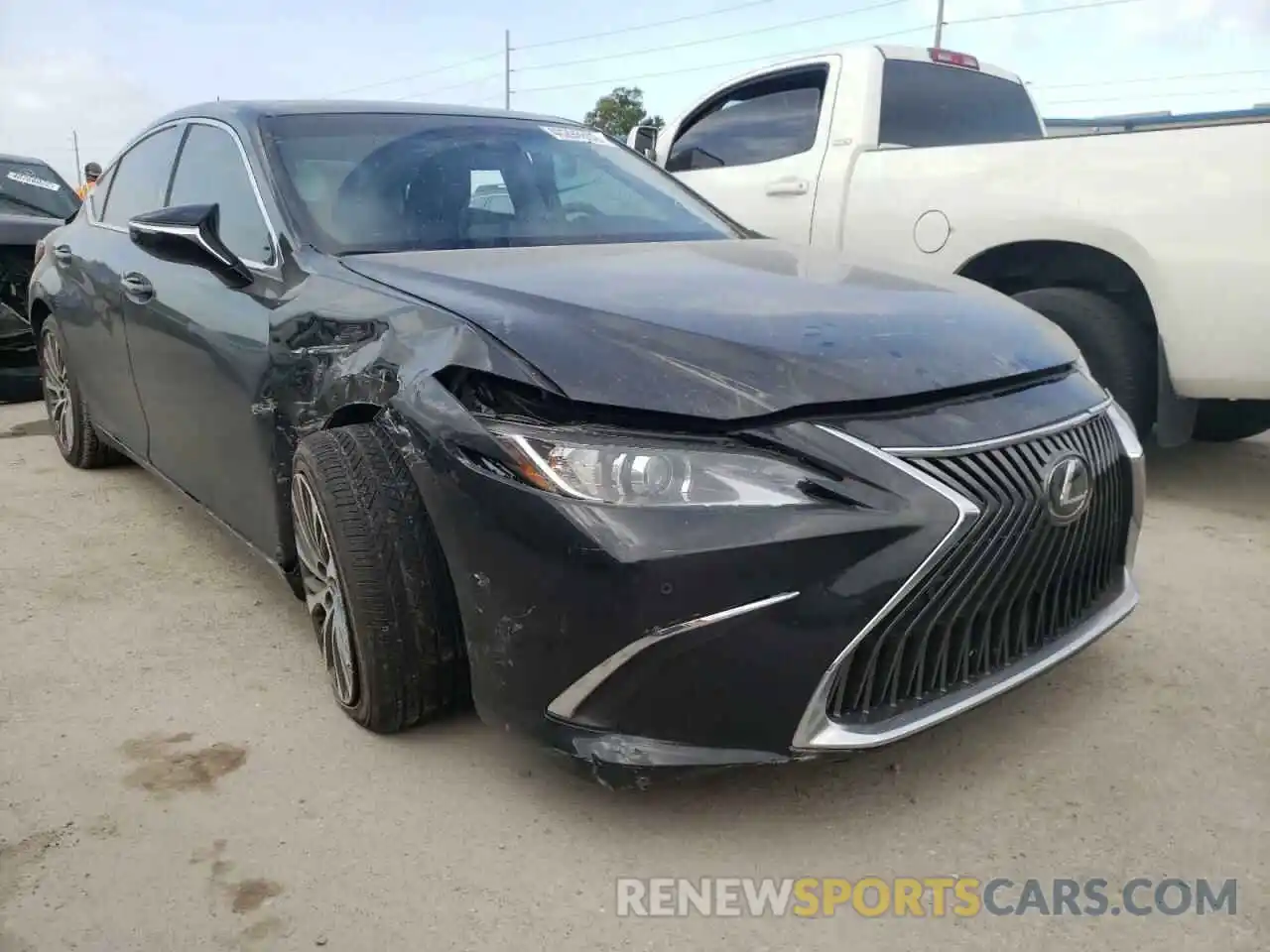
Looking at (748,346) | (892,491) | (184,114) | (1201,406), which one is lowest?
(1201,406)

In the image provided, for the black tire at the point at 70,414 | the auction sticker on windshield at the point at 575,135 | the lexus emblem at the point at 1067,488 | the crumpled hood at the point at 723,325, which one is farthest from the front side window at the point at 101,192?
the lexus emblem at the point at 1067,488

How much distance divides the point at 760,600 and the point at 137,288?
2.69m

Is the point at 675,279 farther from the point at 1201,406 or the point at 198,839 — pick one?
the point at 1201,406

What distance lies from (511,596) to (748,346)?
66 centimetres

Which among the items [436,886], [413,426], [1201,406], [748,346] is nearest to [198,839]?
[436,886]

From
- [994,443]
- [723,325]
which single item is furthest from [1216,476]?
[723,325]

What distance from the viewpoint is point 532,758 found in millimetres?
2432

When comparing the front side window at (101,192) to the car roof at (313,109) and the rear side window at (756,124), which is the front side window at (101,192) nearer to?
the car roof at (313,109)

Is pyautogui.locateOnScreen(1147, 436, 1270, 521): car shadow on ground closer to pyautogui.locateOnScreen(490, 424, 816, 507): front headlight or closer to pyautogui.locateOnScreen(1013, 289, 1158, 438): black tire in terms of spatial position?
pyautogui.locateOnScreen(1013, 289, 1158, 438): black tire

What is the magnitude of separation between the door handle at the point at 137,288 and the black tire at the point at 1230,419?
4119 mm

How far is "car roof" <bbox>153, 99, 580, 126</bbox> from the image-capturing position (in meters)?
3.26

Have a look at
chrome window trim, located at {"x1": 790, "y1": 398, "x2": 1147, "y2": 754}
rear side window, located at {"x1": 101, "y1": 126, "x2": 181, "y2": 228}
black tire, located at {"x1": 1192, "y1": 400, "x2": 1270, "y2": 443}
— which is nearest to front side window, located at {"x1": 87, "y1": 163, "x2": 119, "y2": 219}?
rear side window, located at {"x1": 101, "y1": 126, "x2": 181, "y2": 228}

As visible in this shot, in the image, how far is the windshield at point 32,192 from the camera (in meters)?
7.45

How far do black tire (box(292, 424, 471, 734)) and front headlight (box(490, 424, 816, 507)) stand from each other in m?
0.45
